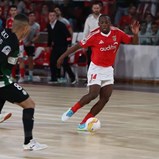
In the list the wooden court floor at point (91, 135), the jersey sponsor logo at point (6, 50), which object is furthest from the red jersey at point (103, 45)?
the jersey sponsor logo at point (6, 50)

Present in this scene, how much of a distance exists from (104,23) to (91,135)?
1.81 meters

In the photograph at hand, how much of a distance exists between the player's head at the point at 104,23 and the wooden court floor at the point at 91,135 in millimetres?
1605

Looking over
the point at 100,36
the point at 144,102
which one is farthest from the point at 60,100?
the point at 100,36

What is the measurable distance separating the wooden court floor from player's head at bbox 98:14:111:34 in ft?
5.27

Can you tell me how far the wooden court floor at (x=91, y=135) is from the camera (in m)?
9.40

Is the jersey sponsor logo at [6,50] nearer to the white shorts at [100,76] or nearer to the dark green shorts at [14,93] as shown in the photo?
the dark green shorts at [14,93]

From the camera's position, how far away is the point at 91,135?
11.2m

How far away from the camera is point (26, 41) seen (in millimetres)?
22797

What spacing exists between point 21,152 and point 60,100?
281 inches

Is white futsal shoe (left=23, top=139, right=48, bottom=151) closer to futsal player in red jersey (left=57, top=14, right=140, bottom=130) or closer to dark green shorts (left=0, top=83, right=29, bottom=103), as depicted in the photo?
dark green shorts (left=0, top=83, right=29, bottom=103)

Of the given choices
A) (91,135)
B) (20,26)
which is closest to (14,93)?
(20,26)

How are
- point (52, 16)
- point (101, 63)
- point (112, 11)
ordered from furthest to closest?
1. point (112, 11)
2. point (52, 16)
3. point (101, 63)

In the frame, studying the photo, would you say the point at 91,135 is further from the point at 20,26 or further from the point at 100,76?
the point at 20,26

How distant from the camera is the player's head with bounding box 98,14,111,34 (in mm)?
11562
